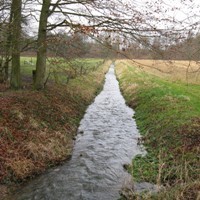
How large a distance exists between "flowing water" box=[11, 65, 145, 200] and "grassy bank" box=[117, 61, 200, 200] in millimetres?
690

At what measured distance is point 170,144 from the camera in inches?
495

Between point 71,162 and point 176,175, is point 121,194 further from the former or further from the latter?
point 71,162

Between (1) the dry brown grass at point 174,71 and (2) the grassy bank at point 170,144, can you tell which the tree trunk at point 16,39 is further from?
(2) the grassy bank at point 170,144

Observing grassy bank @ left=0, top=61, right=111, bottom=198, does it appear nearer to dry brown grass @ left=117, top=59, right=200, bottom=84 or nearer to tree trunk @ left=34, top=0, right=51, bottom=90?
tree trunk @ left=34, top=0, right=51, bottom=90

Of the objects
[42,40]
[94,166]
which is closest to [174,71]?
[42,40]

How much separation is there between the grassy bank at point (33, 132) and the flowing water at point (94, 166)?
0.53 m

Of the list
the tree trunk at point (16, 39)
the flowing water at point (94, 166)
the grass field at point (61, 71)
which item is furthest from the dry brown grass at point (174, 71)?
the tree trunk at point (16, 39)

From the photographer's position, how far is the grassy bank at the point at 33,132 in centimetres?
1010

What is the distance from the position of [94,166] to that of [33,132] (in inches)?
124

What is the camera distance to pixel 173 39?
10930 millimetres

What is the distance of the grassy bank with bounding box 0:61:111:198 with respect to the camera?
33.1 feet

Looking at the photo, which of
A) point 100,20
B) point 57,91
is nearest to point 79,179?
point 100,20

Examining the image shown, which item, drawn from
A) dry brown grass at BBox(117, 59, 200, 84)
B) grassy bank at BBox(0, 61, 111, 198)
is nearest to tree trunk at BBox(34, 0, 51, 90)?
grassy bank at BBox(0, 61, 111, 198)

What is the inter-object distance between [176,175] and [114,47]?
215 inches
